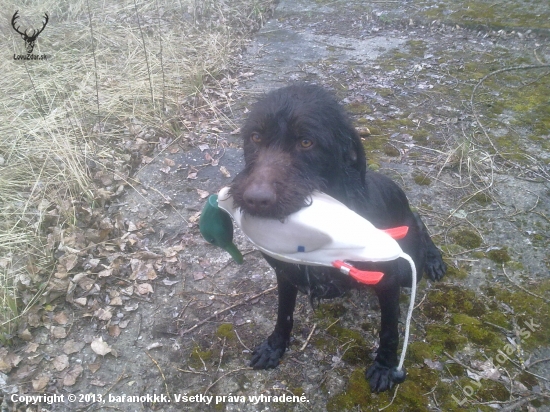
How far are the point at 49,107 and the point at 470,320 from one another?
4348mm

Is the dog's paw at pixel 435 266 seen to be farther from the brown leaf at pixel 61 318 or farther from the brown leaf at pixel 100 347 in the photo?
the brown leaf at pixel 61 318

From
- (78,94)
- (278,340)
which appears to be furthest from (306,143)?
(78,94)

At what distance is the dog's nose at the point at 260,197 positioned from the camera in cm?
184

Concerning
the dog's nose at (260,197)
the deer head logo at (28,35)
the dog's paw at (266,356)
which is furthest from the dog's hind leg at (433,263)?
the deer head logo at (28,35)

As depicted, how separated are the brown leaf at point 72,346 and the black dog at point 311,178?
3.97ft

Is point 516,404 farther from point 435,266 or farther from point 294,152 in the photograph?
point 294,152

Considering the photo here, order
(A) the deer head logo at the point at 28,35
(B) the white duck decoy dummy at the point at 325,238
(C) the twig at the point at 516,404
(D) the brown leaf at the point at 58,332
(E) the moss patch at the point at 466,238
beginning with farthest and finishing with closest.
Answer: (A) the deer head logo at the point at 28,35 < (E) the moss patch at the point at 466,238 < (D) the brown leaf at the point at 58,332 < (C) the twig at the point at 516,404 < (B) the white duck decoy dummy at the point at 325,238

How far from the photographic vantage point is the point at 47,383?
2547mm

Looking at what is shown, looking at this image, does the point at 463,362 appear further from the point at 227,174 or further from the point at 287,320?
the point at 227,174

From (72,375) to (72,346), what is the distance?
0.21 meters

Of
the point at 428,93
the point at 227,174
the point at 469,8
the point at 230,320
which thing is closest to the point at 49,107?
the point at 227,174

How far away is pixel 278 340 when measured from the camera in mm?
2631

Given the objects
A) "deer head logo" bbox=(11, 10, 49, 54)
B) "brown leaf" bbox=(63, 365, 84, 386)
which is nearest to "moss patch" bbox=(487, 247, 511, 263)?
"brown leaf" bbox=(63, 365, 84, 386)

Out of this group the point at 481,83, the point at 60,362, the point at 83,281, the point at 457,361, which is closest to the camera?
the point at 457,361
